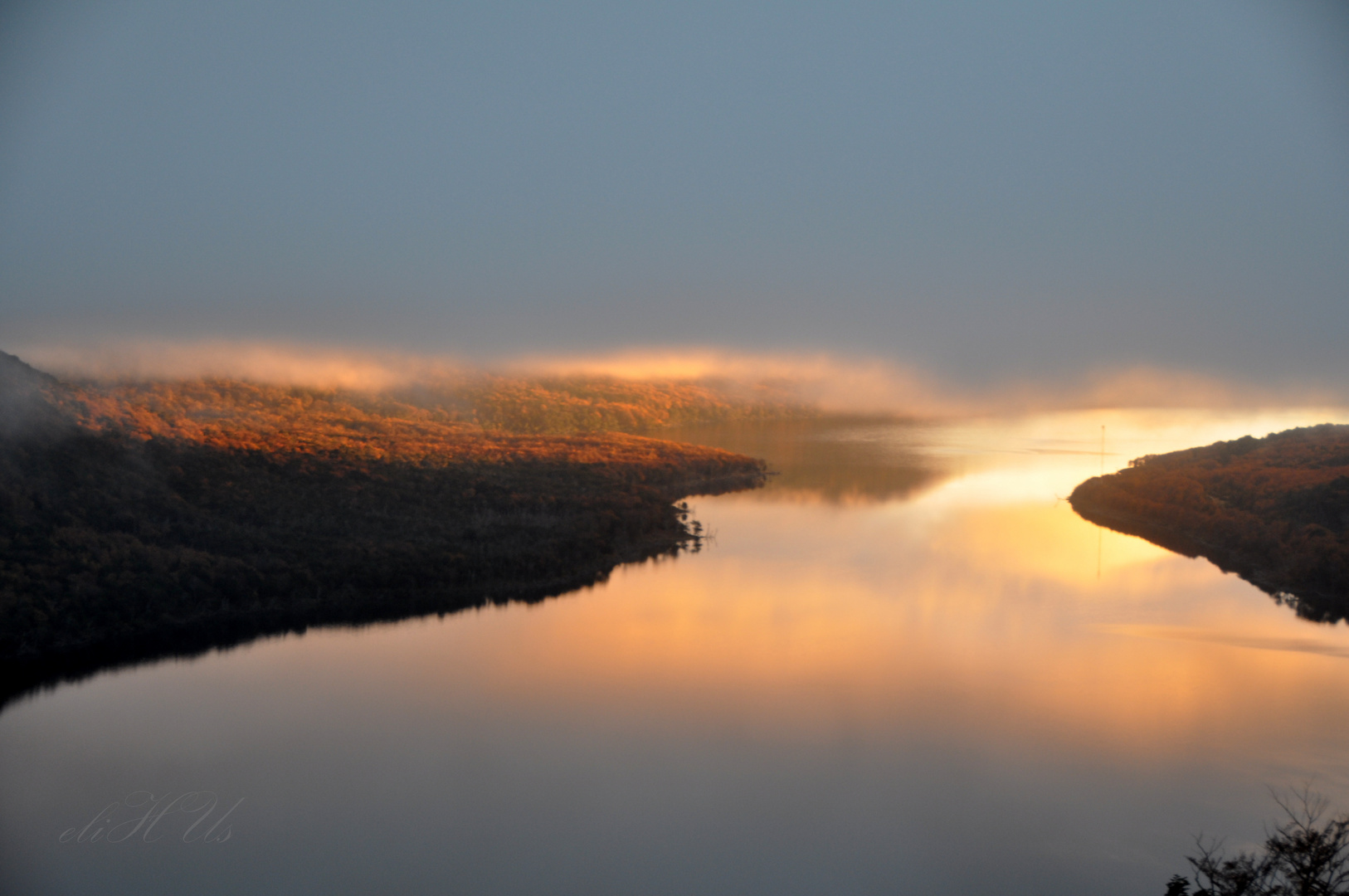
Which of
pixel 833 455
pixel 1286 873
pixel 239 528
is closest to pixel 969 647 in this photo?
pixel 1286 873

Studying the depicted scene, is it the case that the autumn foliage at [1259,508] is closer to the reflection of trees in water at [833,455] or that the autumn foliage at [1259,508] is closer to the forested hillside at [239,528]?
the reflection of trees in water at [833,455]

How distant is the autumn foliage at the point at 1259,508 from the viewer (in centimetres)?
2694

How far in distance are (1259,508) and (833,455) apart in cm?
4209

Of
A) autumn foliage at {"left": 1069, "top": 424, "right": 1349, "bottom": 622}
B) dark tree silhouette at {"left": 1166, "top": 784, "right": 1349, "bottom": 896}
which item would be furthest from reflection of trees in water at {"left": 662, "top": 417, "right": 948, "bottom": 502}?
dark tree silhouette at {"left": 1166, "top": 784, "right": 1349, "bottom": 896}

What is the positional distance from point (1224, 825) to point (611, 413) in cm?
8592

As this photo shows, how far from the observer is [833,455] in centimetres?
7606

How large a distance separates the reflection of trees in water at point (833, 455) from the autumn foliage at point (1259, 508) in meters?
12.3

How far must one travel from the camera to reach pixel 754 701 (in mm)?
18344

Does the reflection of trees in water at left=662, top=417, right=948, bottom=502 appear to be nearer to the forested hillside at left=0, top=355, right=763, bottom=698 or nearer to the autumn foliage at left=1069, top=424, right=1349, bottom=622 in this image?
the autumn foliage at left=1069, top=424, right=1349, bottom=622

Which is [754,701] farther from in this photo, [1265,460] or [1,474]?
[1265,460]

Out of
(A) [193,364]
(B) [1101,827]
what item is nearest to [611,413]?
(A) [193,364]

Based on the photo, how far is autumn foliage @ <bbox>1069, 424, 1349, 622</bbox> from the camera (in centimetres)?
2694

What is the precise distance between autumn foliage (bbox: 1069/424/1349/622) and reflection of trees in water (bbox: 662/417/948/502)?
40.4 ft

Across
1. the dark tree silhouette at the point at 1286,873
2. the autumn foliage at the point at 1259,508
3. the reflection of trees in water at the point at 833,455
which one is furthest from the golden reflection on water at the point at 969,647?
the reflection of trees in water at the point at 833,455
